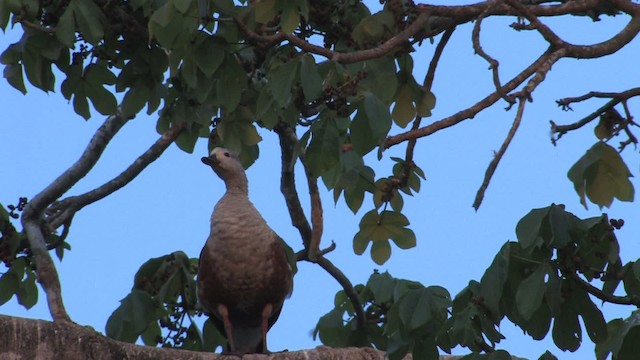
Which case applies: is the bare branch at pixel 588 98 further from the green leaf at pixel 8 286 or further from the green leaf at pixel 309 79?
the green leaf at pixel 8 286

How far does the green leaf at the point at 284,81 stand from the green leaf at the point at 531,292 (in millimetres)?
1520

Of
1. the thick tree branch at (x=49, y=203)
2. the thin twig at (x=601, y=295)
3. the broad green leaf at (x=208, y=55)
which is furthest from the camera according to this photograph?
the thick tree branch at (x=49, y=203)

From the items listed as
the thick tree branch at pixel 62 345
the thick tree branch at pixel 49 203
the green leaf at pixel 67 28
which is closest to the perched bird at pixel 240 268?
the thick tree branch at pixel 49 203

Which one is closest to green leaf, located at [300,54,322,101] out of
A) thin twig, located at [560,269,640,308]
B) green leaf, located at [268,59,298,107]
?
green leaf, located at [268,59,298,107]

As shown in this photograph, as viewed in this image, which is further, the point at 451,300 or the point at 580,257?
the point at 451,300

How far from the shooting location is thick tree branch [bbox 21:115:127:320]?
7520 millimetres

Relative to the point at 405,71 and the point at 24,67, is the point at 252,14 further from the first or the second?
the point at 24,67

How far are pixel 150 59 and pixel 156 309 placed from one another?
1900 millimetres

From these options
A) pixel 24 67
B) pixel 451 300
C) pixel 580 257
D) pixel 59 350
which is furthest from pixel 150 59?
pixel 580 257

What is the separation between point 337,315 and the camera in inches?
368

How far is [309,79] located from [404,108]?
149 cm

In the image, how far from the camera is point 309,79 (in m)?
5.64

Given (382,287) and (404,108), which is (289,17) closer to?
(404,108)

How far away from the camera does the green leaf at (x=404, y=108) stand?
23.0ft
